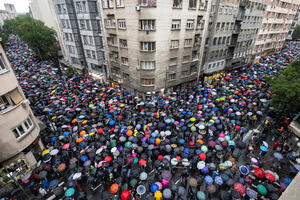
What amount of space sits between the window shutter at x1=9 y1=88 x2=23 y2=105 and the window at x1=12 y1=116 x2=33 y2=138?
2.17 m

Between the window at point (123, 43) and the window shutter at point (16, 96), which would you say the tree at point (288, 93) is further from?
the window shutter at point (16, 96)

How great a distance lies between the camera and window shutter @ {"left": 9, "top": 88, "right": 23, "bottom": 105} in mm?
13395

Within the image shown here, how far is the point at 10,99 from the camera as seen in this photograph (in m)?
13.3

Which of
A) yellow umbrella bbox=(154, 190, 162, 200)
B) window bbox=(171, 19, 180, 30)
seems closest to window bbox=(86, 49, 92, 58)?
window bbox=(171, 19, 180, 30)

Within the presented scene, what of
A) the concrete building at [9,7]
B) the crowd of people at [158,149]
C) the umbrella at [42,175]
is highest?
the concrete building at [9,7]

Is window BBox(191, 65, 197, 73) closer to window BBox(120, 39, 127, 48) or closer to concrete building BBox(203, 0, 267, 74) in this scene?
concrete building BBox(203, 0, 267, 74)

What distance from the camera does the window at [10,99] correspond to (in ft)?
41.9

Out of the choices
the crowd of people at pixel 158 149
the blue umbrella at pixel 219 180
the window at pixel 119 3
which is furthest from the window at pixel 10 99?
the blue umbrella at pixel 219 180

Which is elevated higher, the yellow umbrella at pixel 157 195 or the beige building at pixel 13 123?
the beige building at pixel 13 123

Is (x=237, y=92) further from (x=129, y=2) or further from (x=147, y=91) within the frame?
(x=129, y=2)

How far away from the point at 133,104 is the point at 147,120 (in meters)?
6.18

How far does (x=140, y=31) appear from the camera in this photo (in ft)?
73.0

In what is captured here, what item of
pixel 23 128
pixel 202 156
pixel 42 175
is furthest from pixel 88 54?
pixel 202 156

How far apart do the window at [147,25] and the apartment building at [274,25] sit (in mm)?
41351
